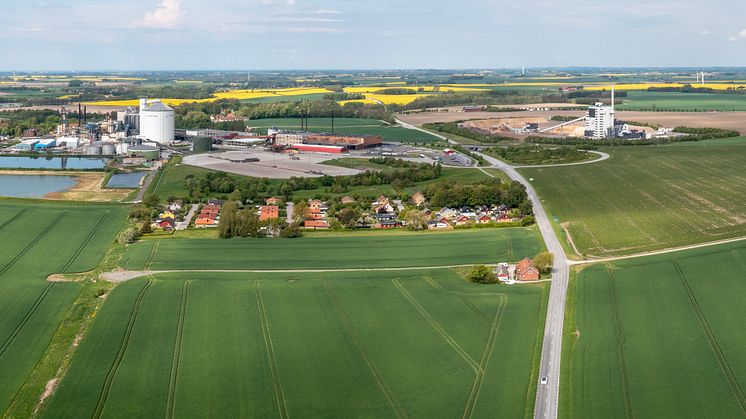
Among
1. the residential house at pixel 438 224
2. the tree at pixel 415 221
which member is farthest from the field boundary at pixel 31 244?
the residential house at pixel 438 224

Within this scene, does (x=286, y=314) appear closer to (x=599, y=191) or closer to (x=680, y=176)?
(x=599, y=191)

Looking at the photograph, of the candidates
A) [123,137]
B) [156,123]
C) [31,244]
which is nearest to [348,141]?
[156,123]

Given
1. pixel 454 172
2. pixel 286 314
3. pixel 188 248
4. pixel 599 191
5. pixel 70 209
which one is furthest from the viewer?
pixel 454 172

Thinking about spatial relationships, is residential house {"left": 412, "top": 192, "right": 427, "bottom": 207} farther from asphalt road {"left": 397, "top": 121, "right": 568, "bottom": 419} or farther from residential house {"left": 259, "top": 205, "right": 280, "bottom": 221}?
residential house {"left": 259, "top": 205, "right": 280, "bottom": 221}

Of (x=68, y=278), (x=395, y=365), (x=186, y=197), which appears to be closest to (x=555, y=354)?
(x=395, y=365)

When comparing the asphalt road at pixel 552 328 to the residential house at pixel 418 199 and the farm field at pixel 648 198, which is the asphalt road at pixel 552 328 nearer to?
the farm field at pixel 648 198

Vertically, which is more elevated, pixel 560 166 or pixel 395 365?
pixel 560 166
